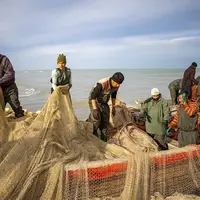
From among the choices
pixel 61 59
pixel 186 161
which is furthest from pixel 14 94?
pixel 186 161

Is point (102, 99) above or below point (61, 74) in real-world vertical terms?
below

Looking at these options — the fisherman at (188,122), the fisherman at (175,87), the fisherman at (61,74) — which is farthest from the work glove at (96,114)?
the fisherman at (175,87)

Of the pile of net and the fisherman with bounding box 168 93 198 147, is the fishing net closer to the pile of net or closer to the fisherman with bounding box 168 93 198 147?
the pile of net

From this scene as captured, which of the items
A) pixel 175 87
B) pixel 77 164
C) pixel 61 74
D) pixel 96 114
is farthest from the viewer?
pixel 175 87

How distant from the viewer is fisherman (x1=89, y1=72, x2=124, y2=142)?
16.2 feet

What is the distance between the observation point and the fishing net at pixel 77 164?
355 centimetres

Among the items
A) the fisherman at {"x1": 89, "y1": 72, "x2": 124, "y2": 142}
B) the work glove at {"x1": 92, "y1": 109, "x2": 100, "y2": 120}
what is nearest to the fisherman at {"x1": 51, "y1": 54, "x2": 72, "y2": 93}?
the fisherman at {"x1": 89, "y1": 72, "x2": 124, "y2": 142}

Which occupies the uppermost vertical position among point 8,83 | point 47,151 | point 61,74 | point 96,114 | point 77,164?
point 61,74

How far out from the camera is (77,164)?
3.77 m

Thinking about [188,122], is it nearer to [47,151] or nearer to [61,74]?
[61,74]

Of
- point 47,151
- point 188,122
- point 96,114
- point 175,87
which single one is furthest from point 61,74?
point 175,87

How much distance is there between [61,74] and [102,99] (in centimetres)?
97

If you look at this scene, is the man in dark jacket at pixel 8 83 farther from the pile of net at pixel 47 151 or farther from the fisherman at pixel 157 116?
the fisherman at pixel 157 116

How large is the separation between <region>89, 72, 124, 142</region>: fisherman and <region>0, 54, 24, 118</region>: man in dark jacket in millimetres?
1426
